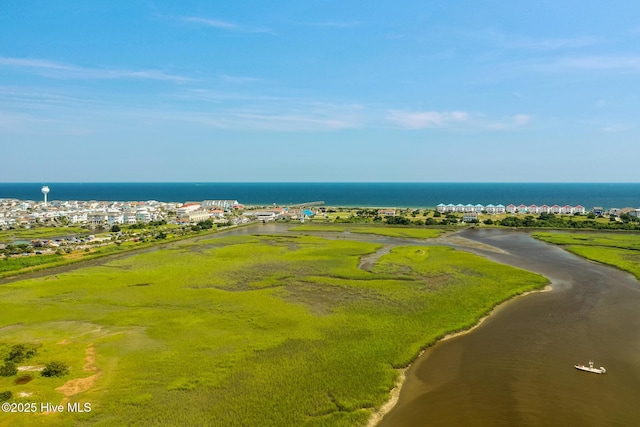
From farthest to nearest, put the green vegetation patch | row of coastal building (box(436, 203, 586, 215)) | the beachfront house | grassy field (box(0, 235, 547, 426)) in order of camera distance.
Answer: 1. row of coastal building (box(436, 203, 586, 215))
2. the beachfront house
3. the green vegetation patch
4. grassy field (box(0, 235, 547, 426))

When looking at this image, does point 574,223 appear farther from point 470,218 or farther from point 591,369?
point 591,369

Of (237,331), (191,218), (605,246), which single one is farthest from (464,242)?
(191,218)

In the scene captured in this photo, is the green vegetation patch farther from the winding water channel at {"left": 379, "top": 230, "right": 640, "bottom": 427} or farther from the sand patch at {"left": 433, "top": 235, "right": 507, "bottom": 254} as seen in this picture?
the sand patch at {"left": 433, "top": 235, "right": 507, "bottom": 254}

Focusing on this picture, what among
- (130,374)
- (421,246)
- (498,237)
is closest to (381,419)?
(130,374)

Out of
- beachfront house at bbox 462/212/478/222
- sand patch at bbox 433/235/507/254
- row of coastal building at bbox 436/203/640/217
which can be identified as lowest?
sand patch at bbox 433/235/507/254

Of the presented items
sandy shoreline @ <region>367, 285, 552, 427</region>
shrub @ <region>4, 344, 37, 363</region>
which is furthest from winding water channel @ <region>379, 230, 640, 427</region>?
shrub @ <region>4, 344, 37, 363</region>

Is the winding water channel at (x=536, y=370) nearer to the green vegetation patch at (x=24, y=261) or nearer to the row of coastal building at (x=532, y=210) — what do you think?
the green vegetation patch at (x=24, y=261)

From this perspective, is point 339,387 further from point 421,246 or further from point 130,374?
point 421,246
